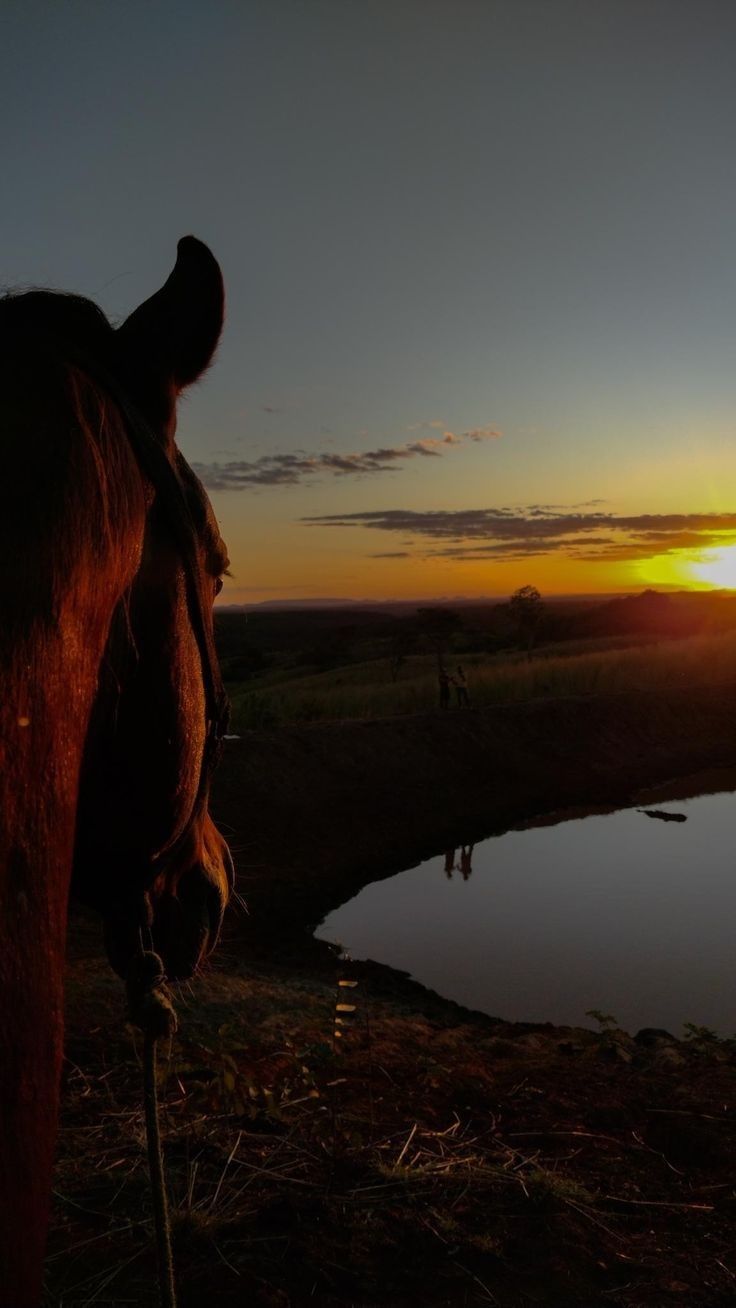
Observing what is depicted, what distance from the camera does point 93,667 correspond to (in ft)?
2.52

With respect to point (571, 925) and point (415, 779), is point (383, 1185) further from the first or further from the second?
point (415, 779)

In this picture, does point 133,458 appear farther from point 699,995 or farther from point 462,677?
point 462,677

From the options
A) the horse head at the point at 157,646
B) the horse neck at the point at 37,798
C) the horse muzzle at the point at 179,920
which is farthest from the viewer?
the horse muzzle at the point at 179,920

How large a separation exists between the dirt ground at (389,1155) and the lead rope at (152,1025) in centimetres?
167

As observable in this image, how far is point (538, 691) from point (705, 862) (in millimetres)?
9757

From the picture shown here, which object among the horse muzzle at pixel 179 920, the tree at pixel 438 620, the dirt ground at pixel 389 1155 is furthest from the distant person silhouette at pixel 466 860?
the tree at pixel 438 620

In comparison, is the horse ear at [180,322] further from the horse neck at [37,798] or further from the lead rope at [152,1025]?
the lead rope at [152,1025]

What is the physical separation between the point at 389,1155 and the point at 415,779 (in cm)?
1067

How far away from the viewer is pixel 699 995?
7.09 metres

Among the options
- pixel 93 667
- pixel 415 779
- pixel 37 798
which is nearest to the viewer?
pixel 37 798

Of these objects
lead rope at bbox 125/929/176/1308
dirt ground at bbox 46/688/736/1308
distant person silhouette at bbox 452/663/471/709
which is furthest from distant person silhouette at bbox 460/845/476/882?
lead rope at bbox 125/929/176/1308

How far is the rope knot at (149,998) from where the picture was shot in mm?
1221

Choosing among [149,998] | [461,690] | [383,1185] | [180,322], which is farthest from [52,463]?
[461,690]

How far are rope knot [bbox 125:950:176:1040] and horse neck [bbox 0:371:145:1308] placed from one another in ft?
1.84
